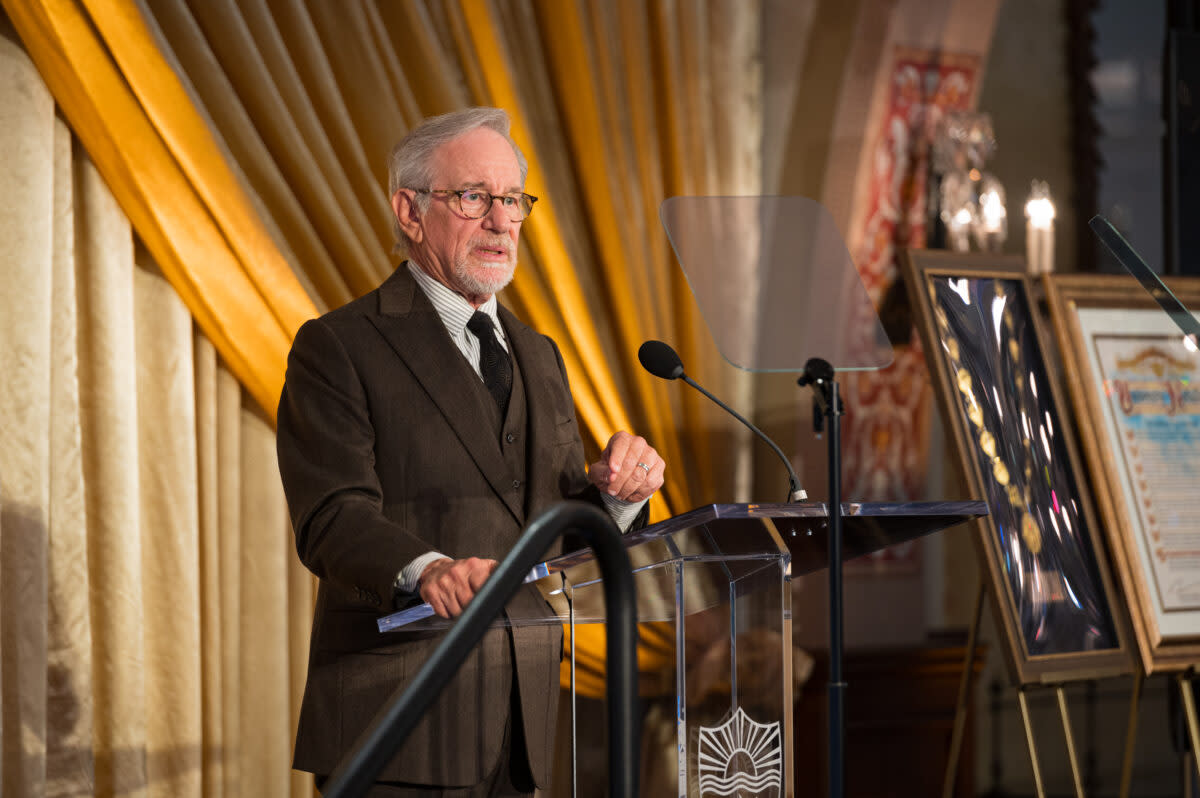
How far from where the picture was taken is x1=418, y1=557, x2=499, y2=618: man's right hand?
4.81ft

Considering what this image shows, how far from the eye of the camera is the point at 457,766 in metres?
1.57

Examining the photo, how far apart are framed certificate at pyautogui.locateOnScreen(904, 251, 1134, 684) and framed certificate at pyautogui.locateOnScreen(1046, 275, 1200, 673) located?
0.17ft

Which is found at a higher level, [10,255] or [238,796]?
[10,255]

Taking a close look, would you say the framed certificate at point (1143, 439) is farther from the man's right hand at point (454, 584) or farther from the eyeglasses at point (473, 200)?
the man's right hand at point (454, 584)

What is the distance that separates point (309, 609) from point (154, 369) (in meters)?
0.65

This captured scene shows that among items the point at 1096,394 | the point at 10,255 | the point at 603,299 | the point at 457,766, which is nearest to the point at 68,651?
the point at 10,255

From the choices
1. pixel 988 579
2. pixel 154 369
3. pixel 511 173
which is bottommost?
pixel 988 579

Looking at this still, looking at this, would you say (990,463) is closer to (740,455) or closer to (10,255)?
(740,455)

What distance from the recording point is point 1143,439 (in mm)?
3072

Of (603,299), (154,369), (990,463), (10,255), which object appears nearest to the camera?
(10,255)

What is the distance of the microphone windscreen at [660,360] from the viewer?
1.72 meters

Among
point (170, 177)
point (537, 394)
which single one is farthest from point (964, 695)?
point (170, 177)

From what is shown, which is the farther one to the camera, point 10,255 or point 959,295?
point 959,295

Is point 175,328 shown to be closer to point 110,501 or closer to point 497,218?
point 110,501
